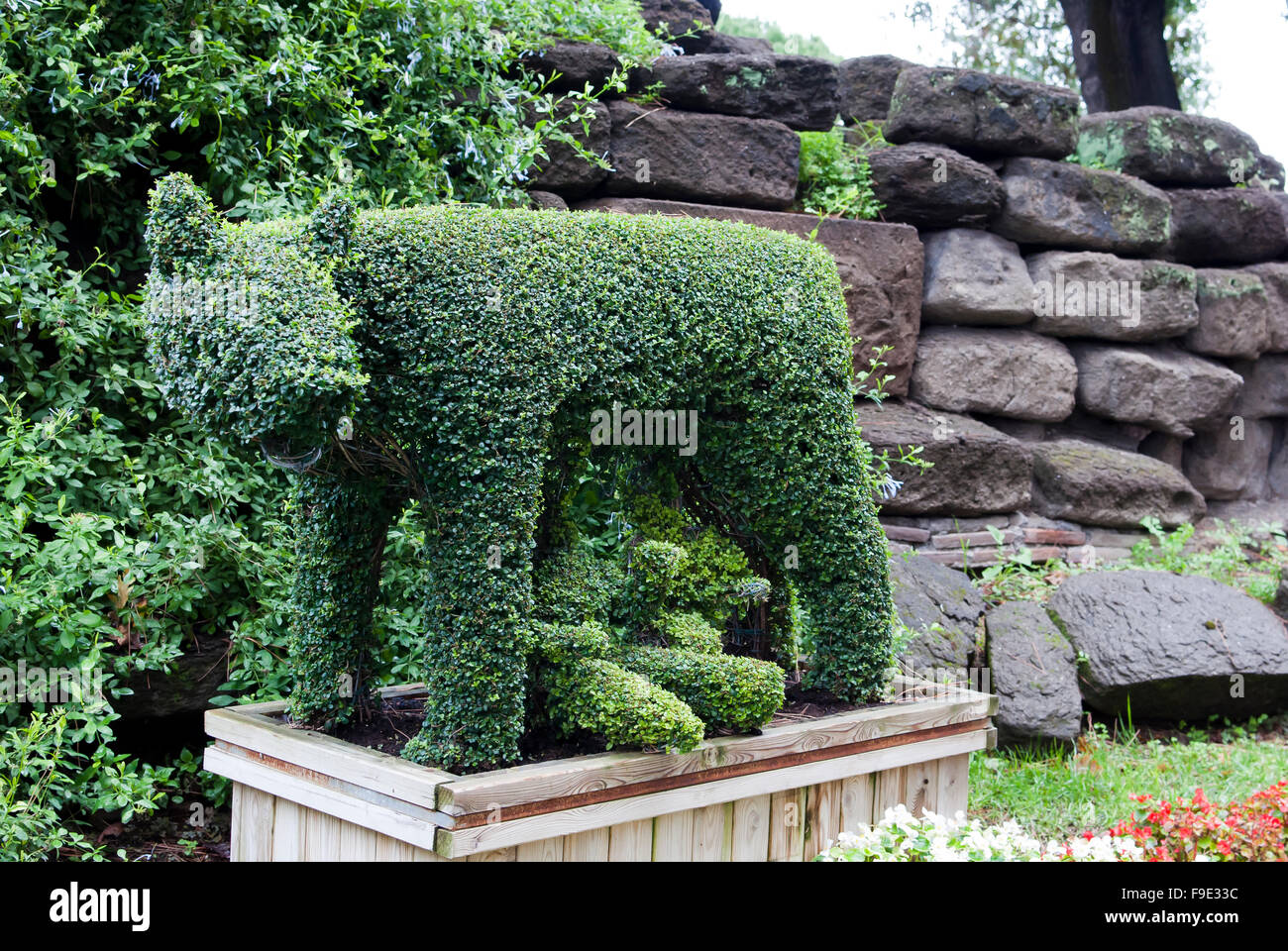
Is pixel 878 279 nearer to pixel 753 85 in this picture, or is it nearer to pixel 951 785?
pixel 753 85

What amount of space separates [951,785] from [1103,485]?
3453mm

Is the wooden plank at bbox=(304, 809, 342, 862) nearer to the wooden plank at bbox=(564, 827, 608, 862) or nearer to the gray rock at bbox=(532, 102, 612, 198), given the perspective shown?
the wooden plank at bbox=(564, 827, 608, 862)

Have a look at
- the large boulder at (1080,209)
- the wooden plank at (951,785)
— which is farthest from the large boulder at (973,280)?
the wooden plank at (951,785)

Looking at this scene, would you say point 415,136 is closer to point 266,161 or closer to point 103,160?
point 266,161

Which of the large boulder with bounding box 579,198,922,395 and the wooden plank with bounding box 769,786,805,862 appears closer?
the wooden plank with bounding box 769,786,805,862

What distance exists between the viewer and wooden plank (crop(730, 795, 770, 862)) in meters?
Answer: 3.56

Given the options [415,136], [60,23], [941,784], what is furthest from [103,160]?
[941,784]

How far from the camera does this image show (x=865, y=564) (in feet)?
12.9

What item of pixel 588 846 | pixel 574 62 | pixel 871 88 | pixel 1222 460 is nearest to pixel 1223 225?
pixel 1222 460

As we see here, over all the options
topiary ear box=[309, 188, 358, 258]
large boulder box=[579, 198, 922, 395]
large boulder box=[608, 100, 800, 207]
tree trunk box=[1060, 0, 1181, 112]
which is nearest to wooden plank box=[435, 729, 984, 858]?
topiary ear box=[309, 188, 358, 258]

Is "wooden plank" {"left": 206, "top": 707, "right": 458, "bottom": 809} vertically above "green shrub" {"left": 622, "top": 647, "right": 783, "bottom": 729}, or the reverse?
"green shrub" {"left": 622, "top": 647, "right": 783, "bottom": 729}

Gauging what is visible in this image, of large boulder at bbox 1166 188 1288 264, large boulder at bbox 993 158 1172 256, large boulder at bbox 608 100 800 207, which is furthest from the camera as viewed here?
large boulder at bbox 1166 188 1288 264

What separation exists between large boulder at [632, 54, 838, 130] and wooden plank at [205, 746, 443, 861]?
4036mm

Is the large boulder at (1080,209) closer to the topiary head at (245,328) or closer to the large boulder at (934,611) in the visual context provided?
the large boulder at (934,611)
